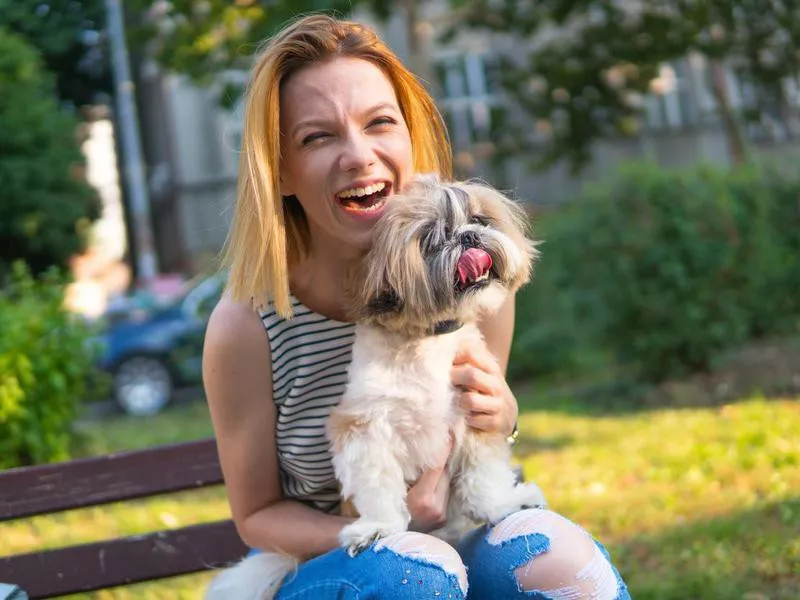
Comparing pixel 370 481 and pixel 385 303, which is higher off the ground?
pixel 385 303

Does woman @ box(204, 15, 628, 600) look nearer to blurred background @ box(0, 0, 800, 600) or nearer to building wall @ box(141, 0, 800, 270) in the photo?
blurred background @ box(0, 0, 800, 600)

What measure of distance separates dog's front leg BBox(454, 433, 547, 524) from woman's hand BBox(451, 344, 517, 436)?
0.04 m

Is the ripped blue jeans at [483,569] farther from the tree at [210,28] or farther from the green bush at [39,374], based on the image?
the tree at [210,28]

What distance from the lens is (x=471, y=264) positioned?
93.4 inches

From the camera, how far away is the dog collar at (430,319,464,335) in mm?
2498

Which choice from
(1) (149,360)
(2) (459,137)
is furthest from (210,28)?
(2) (459,137)

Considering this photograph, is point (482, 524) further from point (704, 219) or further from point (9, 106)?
point (9, 106)

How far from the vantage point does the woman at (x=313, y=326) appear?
2522mm

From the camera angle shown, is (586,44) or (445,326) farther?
(586,44)

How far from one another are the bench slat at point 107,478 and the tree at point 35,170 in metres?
5.89

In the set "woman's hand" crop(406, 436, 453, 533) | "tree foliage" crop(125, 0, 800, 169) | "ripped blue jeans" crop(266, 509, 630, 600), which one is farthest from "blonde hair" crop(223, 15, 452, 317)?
"tree foliage" crop(125, 0, 800, 169)

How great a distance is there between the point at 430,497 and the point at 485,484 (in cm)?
14

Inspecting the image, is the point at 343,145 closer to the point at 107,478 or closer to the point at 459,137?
the point at 107,478

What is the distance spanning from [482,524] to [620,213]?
20.3ft
